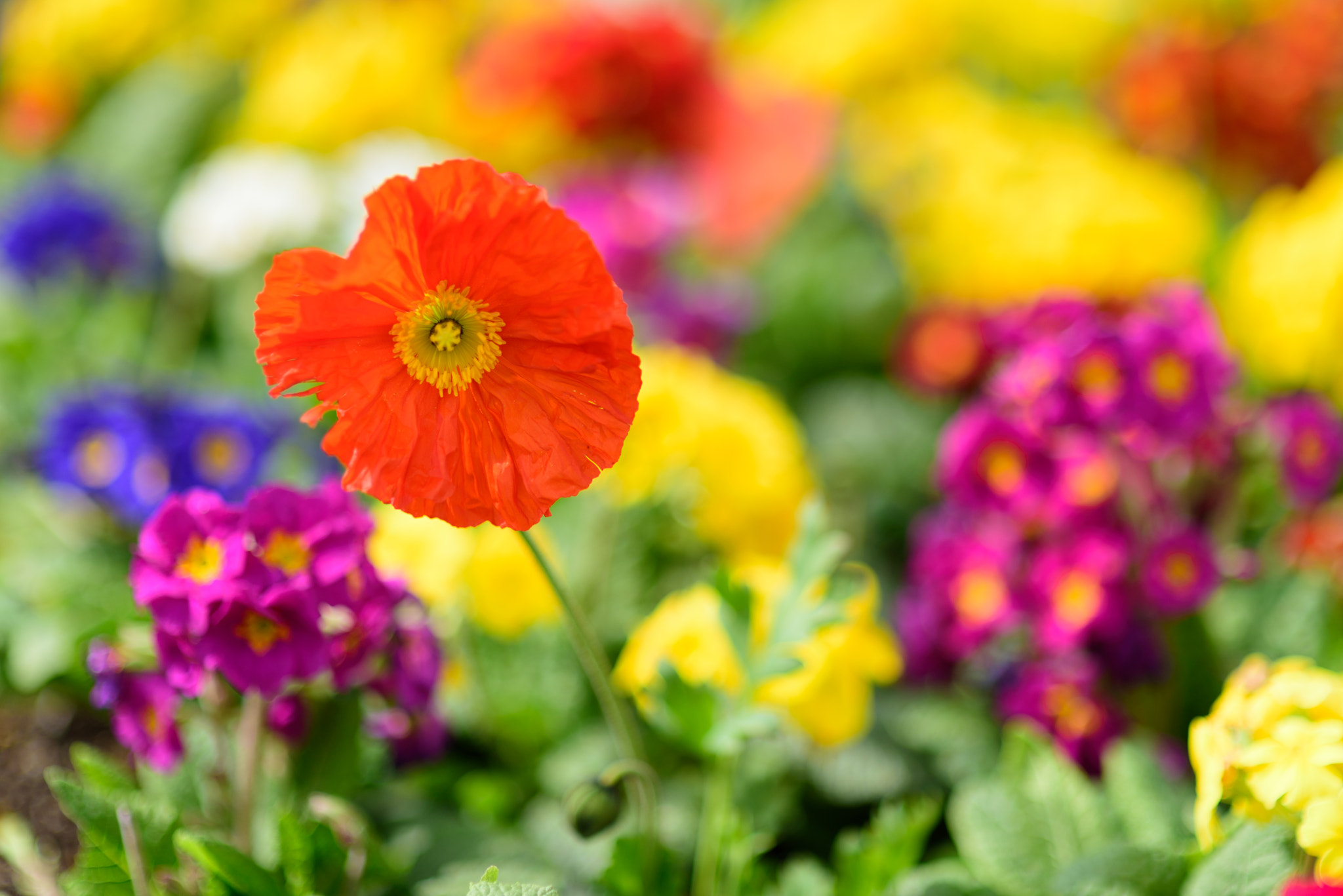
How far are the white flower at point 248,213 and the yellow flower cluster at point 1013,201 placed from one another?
1285mm

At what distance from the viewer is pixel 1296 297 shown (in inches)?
69.9

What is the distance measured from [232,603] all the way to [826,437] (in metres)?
1.45

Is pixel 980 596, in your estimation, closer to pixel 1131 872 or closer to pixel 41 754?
pixel 1131 872

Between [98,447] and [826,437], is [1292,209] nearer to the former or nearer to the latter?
[826,437]

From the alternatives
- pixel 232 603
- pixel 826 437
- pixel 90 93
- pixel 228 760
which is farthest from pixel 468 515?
pixel 90 93

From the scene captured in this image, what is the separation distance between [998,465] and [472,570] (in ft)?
2.14

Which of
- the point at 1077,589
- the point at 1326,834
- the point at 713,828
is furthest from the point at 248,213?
the point at 1326,834

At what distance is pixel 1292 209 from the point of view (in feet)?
6.81

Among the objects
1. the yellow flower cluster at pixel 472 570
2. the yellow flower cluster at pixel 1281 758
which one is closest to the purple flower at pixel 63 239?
the yellow flower cluster at pixel 472 570

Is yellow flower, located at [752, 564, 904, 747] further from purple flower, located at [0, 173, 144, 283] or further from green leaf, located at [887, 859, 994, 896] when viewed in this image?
purple flower, located at [0, 173, 144, 283]

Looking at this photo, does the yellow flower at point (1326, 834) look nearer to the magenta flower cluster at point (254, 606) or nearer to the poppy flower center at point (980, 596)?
the poppy flower center at point (980, 596)

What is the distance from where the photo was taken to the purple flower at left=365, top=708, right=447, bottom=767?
1.13 m

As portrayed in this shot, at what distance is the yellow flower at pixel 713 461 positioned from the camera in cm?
141

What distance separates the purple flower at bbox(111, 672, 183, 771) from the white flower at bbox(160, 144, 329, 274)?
1.26 metres
